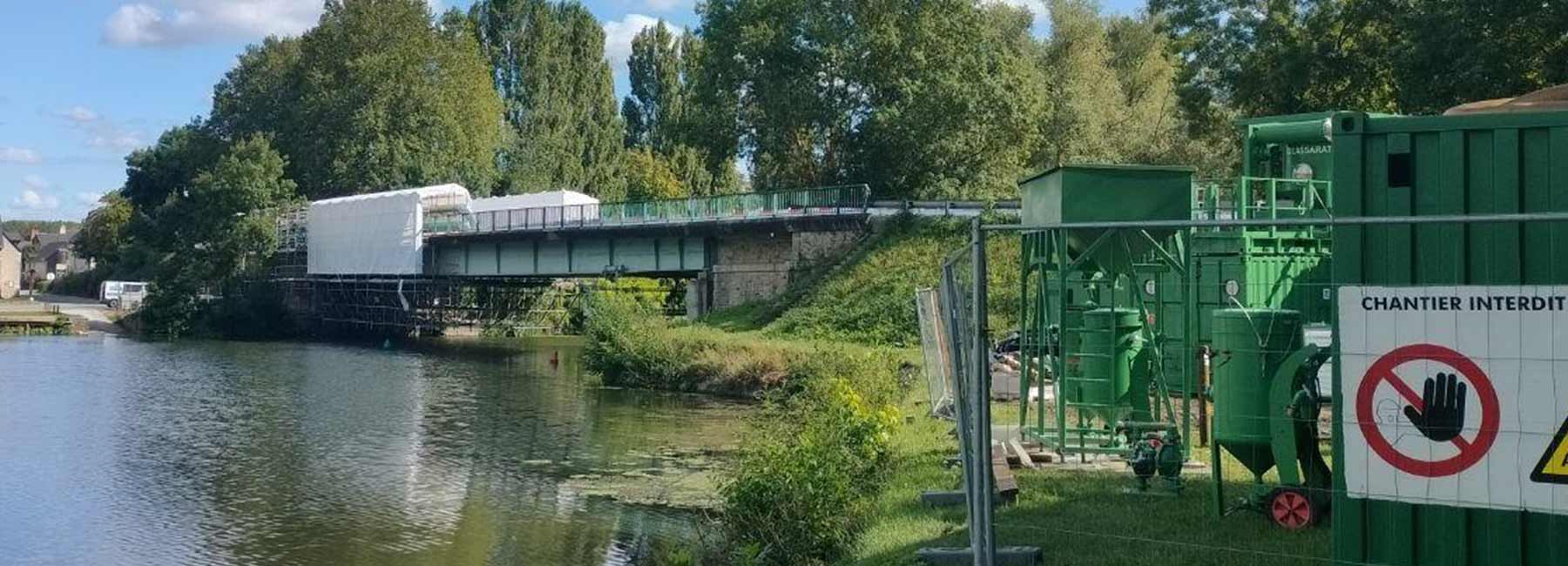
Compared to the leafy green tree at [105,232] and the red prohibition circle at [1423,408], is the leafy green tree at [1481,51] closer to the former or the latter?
the red prohibition circle at [1423,408]

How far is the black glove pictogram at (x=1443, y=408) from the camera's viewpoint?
22.5ft

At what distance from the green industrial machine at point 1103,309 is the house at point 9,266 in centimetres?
13217

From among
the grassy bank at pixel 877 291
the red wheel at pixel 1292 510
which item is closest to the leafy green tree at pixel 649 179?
the grassy bank at pixel 877 291

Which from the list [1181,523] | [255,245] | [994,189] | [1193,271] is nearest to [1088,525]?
[1181,523]

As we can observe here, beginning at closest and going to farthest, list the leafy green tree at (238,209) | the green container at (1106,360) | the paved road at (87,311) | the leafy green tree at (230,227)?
1. the green container at (1106,360)
2. the paved road at (87,311)
3. the leafy green tree at (230,227)
4. the leafy green tree at (238,209)

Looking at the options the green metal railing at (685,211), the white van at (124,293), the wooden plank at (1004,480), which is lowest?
the wooden plank at (1004,480)

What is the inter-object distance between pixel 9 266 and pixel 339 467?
12932cm

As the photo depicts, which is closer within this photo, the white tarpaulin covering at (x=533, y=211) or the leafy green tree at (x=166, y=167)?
the white tarpaulin covering at (x=533, y=211)

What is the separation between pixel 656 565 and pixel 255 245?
71982 mm

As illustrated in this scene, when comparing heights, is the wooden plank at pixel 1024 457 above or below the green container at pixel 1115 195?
below

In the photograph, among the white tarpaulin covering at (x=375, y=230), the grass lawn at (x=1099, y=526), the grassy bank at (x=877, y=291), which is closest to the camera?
the grass lawn at (x=1099, y=526)

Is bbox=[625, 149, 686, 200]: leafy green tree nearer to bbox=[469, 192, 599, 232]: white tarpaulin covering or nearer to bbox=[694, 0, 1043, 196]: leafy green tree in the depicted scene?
bbox=[469, 192, 599, 232]: white tarpaulin covering

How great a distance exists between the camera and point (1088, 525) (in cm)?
1138

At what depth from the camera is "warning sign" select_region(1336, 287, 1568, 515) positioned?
669 cm
